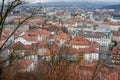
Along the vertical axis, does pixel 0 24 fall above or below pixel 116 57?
above

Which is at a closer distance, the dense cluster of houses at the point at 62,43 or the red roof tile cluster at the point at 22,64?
the red roof tile cluster at the point at 22,64

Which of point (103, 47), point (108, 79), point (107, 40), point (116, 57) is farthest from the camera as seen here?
point (107, 40)

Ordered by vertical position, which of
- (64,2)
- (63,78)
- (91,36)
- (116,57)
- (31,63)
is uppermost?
(63,78)

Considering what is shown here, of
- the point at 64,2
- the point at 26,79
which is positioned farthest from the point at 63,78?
the point at 64,2

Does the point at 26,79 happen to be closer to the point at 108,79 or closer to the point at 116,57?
the point at 108,79

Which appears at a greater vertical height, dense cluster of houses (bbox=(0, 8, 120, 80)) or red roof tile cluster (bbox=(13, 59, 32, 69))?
red roof tile cluster (bbox=(13, 59, 32, 69))

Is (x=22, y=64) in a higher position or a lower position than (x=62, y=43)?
higher

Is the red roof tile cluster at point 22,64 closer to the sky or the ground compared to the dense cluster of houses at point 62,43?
closer to the sky

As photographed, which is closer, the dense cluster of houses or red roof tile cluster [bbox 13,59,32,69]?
red roof tile cluster [bbox 13,59,32,69]

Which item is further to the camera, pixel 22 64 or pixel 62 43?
pixel 62 43

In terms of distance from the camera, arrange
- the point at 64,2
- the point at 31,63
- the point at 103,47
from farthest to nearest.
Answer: the point at 64,2 < the point at 103,47 < the point at 31,63

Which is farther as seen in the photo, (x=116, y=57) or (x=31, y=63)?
(x=116, y=57)
